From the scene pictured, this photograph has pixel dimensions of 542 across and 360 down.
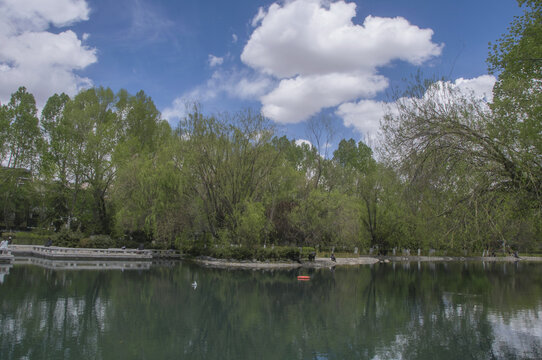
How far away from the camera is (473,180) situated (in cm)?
988

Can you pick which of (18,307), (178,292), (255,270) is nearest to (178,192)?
(255,270)

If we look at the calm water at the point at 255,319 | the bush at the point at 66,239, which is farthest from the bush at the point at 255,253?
the bush at the point at 66,239

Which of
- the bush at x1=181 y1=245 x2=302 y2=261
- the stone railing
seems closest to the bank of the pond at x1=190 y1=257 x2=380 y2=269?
the bush at x1=181 y1=245 x2=302 y2=261

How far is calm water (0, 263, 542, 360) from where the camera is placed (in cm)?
1022

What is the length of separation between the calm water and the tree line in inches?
131

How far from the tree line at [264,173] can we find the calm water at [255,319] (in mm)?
3333

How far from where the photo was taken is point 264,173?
35.3 meters

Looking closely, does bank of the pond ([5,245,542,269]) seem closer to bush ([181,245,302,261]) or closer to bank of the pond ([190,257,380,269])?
bank of the pond ([190,257,380,269])

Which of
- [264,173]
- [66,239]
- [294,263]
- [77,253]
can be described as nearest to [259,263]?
[294,263]

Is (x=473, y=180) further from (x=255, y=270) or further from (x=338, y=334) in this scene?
(x=255, y=270)

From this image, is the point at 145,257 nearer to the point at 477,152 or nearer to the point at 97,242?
the point at 97,242

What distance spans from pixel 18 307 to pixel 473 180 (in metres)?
16.1

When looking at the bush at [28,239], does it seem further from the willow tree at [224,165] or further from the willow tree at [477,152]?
the willow tree at [477,152]

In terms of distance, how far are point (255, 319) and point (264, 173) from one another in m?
22.0
